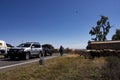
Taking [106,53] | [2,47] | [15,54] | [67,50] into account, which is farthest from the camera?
[67,50]

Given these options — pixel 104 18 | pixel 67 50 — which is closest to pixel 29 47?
pixel 67 50

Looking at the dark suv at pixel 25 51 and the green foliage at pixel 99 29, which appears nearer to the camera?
the dark suv at pixel 25 51

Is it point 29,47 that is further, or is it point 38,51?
point 38,51

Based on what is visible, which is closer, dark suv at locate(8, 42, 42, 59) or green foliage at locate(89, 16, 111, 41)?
dark suv at locate(8, 42, 42, 59)

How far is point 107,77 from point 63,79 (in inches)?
84.0

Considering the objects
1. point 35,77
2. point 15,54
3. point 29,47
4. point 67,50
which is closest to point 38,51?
point 29,47

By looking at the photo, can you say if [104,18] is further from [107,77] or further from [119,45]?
[107,77]

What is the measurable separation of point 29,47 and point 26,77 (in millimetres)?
14787

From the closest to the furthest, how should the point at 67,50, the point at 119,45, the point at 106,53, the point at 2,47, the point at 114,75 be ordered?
the point at 114,75
the point at 106,53
the point at 2,47
the point at 119,45
the point at 67,50

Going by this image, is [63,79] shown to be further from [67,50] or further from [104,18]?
[104,18]

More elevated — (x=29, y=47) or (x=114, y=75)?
(x=29, y=47)

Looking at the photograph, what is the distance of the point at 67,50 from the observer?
5328 cm

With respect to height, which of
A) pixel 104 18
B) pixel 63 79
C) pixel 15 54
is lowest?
pixel 63 79

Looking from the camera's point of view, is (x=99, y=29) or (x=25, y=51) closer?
(x=25, y=51)
